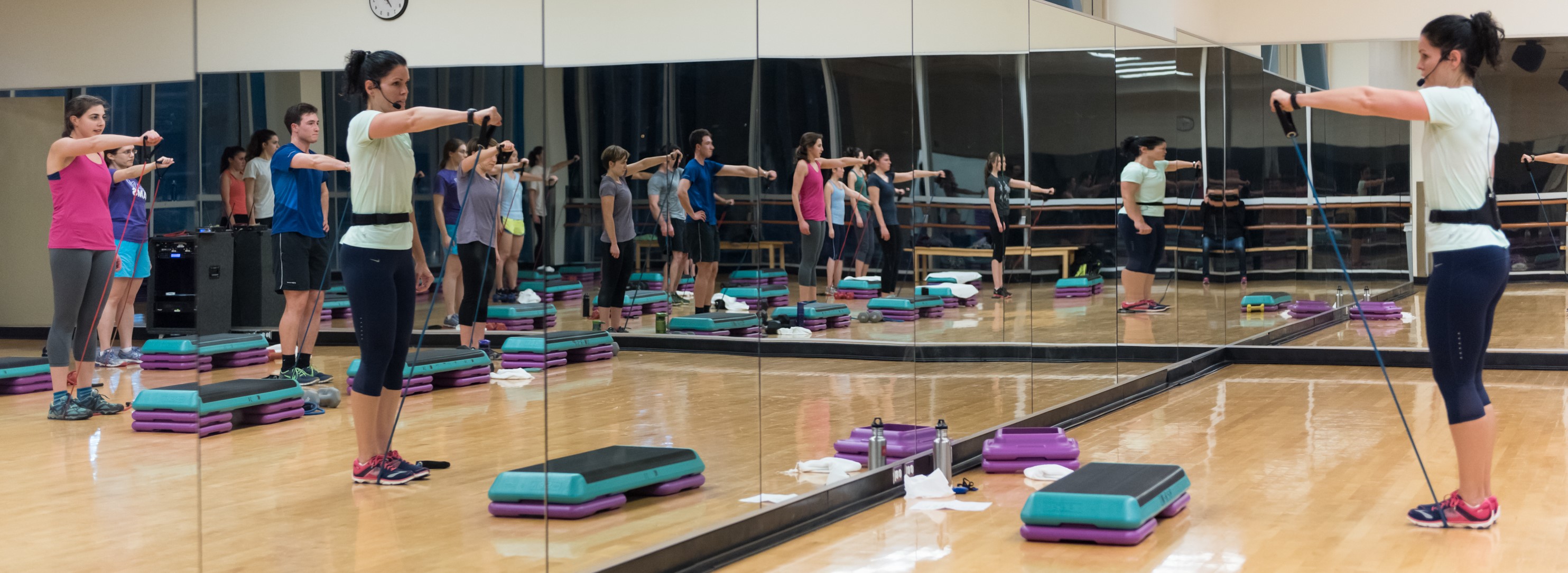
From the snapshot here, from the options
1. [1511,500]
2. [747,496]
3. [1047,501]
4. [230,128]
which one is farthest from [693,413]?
[1511,500]

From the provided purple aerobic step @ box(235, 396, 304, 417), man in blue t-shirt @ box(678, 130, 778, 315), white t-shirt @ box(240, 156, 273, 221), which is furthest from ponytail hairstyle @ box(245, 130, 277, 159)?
man in blue t-shirt @ box(678, 130, 778, 315)

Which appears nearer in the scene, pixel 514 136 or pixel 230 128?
pixel 230 128

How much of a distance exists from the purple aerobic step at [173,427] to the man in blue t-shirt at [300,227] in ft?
0.50

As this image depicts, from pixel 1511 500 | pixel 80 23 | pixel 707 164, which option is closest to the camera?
pixel 80 23

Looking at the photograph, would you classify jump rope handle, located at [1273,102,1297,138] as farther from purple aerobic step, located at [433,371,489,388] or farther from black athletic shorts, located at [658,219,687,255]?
purple aerobic step, located at [433,371,489,388]

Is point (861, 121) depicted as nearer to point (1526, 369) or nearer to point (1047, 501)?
point (1047, 501)

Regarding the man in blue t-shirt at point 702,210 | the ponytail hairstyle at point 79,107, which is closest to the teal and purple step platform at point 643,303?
the man in blue t-shirt at point 702,210

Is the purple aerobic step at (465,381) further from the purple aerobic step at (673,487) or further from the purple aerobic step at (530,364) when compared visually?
the purple aerobic step at (673,487)

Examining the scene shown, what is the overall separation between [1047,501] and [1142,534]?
10.9 inches

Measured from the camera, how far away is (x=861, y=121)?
420 centimetres

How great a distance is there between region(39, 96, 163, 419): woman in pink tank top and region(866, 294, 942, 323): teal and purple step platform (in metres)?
2.48

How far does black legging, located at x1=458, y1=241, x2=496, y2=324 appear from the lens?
2432 millimetres

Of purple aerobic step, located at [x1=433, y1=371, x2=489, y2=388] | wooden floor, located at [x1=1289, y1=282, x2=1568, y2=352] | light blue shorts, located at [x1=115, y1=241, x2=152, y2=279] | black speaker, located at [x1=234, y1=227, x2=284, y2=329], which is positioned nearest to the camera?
black speaker, located at [x1=234, y1=227, x2=284, y2=329]

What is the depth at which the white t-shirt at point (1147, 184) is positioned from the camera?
6477 millimetres
